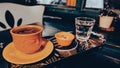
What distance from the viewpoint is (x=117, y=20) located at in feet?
3.87

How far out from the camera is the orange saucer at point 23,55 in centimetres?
60

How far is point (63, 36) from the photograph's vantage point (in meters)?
0.78

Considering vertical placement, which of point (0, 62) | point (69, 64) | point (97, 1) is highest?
point (97, 1)

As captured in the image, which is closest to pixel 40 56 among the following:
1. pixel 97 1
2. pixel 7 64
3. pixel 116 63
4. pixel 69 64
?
pixel 7 64

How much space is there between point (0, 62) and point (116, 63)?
625 millimetres

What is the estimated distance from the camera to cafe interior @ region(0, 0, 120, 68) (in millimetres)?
611

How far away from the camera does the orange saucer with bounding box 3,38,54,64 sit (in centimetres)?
60

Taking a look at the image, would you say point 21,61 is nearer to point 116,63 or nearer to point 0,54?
point 0,54

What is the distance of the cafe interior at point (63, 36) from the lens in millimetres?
611

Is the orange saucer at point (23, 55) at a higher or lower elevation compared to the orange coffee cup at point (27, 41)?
lower

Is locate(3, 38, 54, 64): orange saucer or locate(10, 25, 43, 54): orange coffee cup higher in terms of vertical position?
locate(10, 25, 43, 54): orange coffee cup

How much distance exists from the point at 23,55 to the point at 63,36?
0.78 feet

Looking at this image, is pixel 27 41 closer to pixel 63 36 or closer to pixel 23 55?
pixel 23 55

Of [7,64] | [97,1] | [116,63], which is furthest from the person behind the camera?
[97,1]
